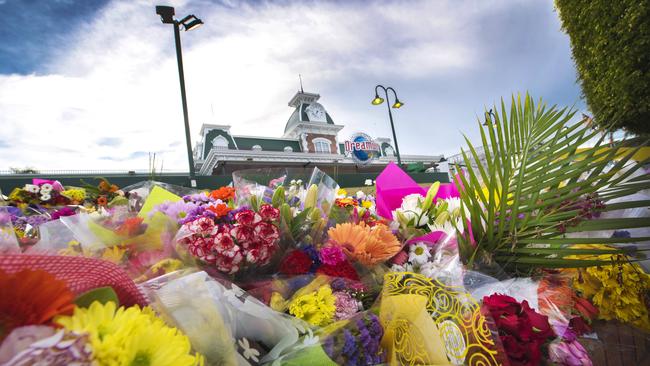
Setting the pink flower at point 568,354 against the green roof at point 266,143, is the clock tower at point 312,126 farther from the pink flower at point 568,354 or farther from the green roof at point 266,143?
the pink flower at point 568,354

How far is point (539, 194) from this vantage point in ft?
4.42

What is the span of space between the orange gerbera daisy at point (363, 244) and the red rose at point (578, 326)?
2.10ft

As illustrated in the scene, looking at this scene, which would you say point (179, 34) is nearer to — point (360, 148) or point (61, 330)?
point (61, 330)

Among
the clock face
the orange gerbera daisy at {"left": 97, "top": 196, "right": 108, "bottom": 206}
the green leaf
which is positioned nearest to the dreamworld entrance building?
the clock face

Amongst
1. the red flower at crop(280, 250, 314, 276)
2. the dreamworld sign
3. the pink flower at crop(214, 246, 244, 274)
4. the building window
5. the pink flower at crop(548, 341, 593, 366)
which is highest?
the building window

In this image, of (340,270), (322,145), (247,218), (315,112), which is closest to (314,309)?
(340,270)

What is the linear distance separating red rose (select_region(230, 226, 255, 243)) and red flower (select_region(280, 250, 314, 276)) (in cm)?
15

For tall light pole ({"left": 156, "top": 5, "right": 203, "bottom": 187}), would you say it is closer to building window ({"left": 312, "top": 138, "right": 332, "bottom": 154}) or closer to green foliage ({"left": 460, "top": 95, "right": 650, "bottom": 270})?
green foliage ({"left": 460, "top": 95, "right": 650, "bottom": 270})

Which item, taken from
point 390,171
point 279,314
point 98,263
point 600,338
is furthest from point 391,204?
point 98,263

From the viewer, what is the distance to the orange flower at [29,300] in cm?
31

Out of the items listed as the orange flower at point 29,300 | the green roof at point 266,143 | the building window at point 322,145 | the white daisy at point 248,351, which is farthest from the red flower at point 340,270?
the building window at point 322,145

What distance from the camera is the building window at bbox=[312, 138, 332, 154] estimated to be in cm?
3388

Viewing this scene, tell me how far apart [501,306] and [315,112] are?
35684mm

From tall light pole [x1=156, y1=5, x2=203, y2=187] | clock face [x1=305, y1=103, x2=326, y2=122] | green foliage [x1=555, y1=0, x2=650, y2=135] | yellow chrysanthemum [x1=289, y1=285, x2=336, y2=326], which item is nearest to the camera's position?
yellow chrysanthemum [x1=289, y1=285, x2=336, y2=326]
